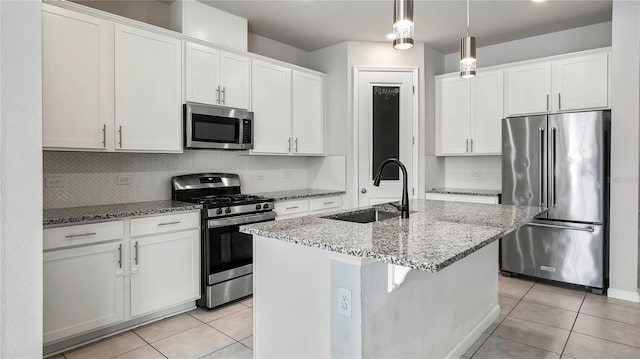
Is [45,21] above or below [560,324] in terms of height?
above

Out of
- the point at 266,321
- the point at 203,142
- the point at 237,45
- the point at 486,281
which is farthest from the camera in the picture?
the point at 237,45

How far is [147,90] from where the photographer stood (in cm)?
304

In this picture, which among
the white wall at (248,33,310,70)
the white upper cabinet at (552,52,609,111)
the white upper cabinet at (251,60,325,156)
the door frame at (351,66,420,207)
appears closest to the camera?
the white upper cabinet at (552,52,609,111)

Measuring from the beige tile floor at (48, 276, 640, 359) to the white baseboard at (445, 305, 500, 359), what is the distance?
0.03 metres

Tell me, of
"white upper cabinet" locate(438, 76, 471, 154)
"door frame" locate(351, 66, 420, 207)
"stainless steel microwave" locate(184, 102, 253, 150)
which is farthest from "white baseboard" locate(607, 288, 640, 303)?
"stainless steel microwave" locate(184, 102, 253, 150)

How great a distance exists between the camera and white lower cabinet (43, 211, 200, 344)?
2.40 metres

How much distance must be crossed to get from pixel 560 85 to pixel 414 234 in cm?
324

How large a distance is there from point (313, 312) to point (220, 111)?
2.31 m

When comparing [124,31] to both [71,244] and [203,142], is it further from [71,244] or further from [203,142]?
[71,244]

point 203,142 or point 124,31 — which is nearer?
point 124,31

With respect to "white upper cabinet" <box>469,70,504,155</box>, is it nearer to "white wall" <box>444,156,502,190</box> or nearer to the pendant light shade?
"white wall" <box>444,156,502,190</box>

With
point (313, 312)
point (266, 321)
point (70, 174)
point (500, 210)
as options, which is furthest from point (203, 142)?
point (500, 210)

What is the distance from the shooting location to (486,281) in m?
2.80

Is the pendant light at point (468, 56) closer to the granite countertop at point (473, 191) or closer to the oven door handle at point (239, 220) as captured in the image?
the oven door handle at point (239, 220)
